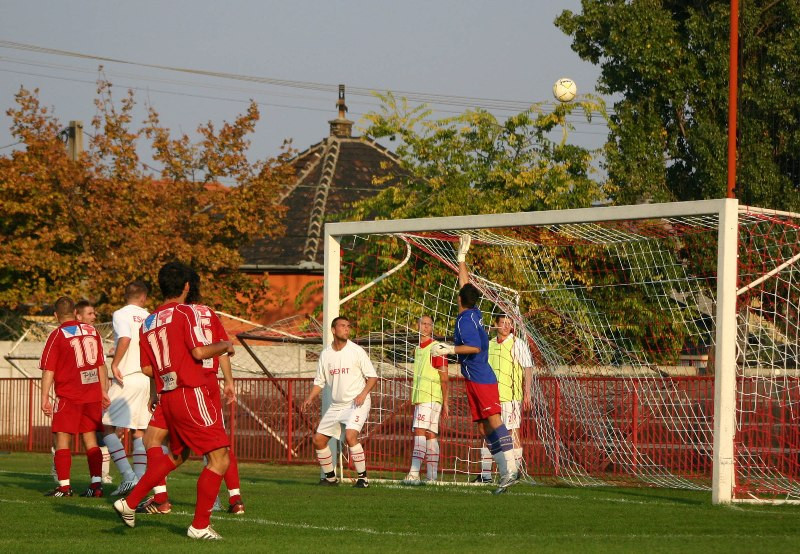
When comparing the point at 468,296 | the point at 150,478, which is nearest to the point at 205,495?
the point at 150,478

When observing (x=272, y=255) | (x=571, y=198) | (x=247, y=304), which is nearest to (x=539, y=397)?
(x=571, y=198)

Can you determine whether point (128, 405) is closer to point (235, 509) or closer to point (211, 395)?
point (235, 509)

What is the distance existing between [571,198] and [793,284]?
1326cm

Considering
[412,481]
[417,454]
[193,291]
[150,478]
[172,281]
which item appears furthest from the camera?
[417,454]

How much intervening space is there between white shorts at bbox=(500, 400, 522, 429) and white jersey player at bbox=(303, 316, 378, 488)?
203cm

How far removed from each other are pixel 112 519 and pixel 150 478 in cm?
136

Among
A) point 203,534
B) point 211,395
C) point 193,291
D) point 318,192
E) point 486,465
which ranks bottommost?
point 486,465

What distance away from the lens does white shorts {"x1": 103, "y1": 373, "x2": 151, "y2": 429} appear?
1273 centimetres

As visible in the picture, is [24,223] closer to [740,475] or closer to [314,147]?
[314,147]

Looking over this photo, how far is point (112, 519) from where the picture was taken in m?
9.98

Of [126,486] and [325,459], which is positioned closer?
[126,486]

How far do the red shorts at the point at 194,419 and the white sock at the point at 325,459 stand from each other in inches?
195

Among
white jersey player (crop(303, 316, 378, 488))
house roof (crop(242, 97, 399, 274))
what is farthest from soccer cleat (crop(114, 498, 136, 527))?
house roof (crop(242, 97, 399, 274))

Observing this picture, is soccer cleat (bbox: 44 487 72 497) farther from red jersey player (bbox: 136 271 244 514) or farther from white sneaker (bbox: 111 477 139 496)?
red jersey player (bbox: 136 271 244 514)
